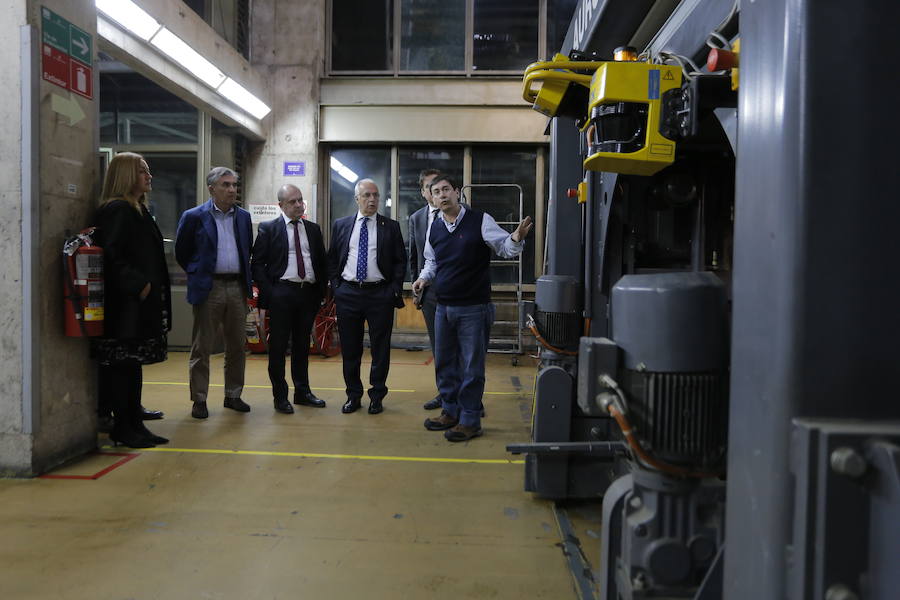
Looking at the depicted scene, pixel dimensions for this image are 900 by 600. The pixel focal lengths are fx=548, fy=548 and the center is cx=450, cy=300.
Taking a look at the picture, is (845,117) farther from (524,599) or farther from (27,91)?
(27,91)

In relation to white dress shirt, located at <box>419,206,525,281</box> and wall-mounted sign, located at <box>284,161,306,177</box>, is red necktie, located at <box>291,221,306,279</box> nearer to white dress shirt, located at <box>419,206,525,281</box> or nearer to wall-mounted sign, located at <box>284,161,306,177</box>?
white dress shirt, located at <box>419,206,525,281</box>

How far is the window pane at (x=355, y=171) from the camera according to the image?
7512 mm

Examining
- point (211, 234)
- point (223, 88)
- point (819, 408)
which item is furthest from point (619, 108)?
point (223, 88)

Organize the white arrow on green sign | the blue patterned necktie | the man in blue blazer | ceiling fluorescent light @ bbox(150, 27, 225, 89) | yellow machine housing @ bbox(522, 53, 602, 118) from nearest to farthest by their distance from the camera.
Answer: yellow machine housing @ bbox(522, 53, 602, 118), the white arrow on green sign, the man in blue blazer, the blue patterned necktie, ceiling fluorescent light @ bbox(150, 27, 225, 89)

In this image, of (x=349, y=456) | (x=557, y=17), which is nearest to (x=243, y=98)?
(x=557, y=17)

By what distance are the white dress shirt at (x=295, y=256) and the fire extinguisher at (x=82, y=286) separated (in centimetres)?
133

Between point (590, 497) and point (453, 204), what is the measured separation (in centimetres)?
184

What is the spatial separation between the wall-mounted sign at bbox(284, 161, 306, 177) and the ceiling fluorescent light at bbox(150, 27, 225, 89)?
1.54 m

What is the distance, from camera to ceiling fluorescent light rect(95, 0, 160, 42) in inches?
164

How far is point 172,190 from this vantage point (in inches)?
268

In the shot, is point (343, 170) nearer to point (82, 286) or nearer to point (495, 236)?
point (495, 236)

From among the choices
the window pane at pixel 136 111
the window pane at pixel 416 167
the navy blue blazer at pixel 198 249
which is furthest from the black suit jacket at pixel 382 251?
the window pane at pixel 136 111

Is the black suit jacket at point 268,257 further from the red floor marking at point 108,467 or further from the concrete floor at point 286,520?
the red floor marking at point 108,467

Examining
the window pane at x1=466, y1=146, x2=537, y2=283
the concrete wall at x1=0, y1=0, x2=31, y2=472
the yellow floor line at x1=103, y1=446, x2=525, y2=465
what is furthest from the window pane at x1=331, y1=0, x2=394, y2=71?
the yellow floor line at x1=103, y1=446, x2=525, y2=465
